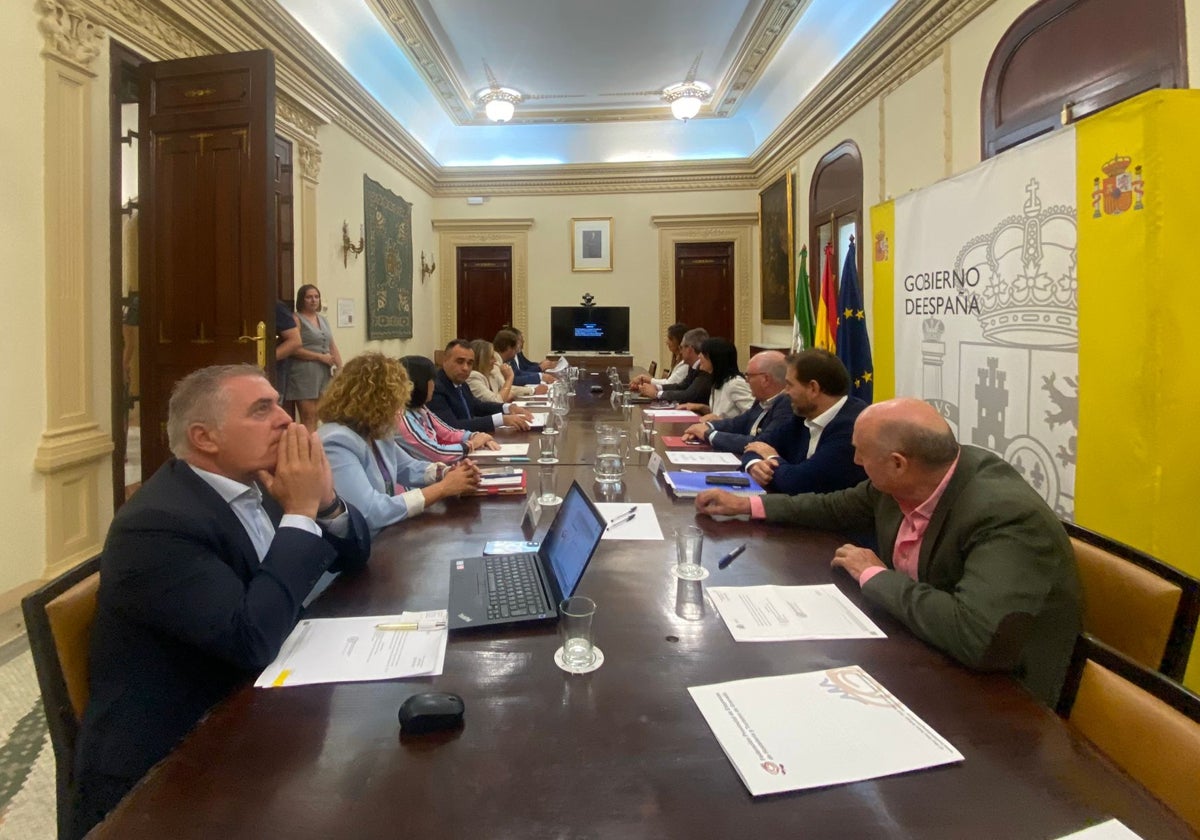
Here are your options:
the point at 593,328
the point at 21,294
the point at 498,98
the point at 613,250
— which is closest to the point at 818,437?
the point at 21,294

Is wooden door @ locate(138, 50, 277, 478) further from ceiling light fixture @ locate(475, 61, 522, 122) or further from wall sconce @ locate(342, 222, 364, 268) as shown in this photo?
ceiling light fixture @ locate(475, 61, 522, 122)

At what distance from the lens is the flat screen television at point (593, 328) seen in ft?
32.8

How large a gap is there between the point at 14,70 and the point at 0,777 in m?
2.81

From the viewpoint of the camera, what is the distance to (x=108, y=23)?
11.3 ft

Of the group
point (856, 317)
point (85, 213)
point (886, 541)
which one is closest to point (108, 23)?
point (85, 213)

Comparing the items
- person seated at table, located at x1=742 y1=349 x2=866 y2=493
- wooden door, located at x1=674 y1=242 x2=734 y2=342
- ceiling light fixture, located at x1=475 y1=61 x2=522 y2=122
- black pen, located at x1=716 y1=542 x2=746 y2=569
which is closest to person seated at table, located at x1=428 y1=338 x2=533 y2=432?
person seated at table, located at x1=742 y1=349 x2=866 y2=493

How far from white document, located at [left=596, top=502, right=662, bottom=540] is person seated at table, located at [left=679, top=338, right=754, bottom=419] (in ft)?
9.12

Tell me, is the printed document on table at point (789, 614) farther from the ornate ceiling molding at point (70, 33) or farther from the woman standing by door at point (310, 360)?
the woman standing by door at point (310, 360)

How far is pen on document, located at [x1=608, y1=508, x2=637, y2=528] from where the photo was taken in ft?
6.60

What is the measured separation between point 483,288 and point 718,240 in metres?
3.54

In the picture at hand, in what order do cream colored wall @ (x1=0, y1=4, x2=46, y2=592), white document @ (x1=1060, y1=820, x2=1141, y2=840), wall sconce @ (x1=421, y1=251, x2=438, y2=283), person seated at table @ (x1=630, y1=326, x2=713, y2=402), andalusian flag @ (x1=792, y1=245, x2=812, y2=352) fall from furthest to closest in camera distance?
1. wall sconce @ (x1=421, y1=251, x2=438, y2=283)
2. andalusian flag @ (x1=792, y1=245, x2=812, y2=352)
3. person seated at table @ (x1=630, y1=326, x2=713, y2=402)
4. cream colored wall @ (x1=0, y1=4, x2=46, y2=592)
5. white document @ (x1=1060, y1=820, x2=1141, y2=840)

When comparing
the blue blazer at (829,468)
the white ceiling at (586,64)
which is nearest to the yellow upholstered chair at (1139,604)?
the blue blazer at (829,468)

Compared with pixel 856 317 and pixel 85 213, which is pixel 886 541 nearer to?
pixel 856 317

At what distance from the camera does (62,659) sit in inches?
46.6
